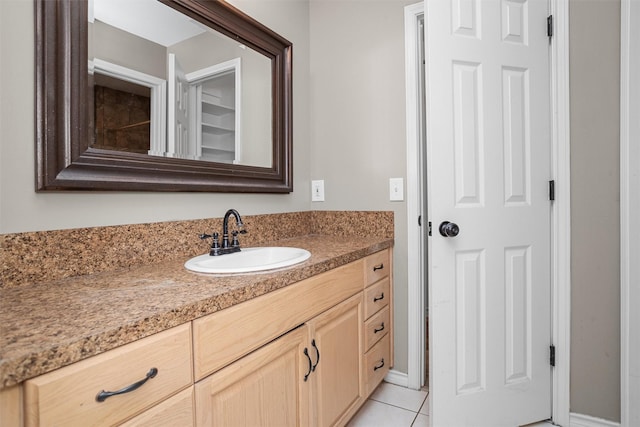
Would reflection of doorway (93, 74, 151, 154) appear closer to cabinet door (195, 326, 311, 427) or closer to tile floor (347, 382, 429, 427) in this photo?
cabinet door (195, 326, 311, 427)

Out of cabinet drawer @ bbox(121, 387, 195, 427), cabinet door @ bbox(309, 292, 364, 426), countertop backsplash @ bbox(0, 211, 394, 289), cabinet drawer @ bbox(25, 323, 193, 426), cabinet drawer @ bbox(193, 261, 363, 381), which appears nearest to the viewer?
cabinet drawer @ bbox(25, 323, 193, 426)

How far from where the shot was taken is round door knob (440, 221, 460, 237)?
53.1 inches

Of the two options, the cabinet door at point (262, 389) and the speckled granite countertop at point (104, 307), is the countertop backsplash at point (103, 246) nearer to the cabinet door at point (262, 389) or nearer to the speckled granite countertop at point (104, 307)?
the speckled granite countertop at point (104, 307)

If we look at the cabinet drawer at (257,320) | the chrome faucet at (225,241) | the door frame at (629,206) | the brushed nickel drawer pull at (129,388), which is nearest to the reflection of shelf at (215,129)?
the chrome faucet at (225,241)

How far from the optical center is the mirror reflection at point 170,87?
3.46ft

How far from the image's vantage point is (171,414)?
69cm

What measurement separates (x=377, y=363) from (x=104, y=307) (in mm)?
1347

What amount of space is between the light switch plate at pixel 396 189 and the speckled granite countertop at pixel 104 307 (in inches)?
31.4

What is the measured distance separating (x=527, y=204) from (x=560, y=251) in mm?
267

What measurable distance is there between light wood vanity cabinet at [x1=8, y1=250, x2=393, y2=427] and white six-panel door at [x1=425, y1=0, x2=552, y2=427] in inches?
14.1

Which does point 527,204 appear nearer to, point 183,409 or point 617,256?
point 617,256

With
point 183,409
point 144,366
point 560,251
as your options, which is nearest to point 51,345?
point 144,366

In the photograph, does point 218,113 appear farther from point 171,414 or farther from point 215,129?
point 171,414

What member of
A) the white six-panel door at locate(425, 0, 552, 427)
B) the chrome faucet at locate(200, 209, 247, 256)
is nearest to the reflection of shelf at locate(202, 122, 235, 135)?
the chrome faucet at locate(200, 209, 247, 256)
